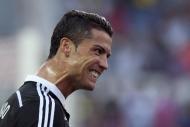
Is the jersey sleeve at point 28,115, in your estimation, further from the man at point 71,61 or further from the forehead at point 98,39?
the forehead at point 98,39

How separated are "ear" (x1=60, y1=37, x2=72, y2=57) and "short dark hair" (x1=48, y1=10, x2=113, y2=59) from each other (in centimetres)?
2

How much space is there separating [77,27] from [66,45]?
0.11 meters

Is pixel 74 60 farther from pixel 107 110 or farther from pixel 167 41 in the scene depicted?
pixel 167 41

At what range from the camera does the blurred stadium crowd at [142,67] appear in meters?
9.02

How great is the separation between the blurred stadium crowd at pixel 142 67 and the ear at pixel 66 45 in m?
5.56

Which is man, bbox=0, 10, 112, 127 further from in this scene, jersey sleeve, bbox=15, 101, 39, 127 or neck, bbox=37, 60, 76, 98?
jersey sleeve, bbox=15, 101, 39, 127

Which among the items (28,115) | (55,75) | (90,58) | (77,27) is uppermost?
(77,27)

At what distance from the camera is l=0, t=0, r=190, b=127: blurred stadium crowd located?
902cm

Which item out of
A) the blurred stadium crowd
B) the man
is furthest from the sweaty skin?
the blurred stadium crowd

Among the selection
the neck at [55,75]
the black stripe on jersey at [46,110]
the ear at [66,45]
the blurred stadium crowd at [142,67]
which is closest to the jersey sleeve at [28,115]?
the black stripe on jersey at [46,110]

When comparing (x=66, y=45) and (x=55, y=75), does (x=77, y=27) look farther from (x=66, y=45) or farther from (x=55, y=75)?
(x=55, y=75)

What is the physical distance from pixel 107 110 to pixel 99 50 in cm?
573

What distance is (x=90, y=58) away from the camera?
11.2 feet

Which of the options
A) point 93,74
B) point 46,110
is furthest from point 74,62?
point 46,110
